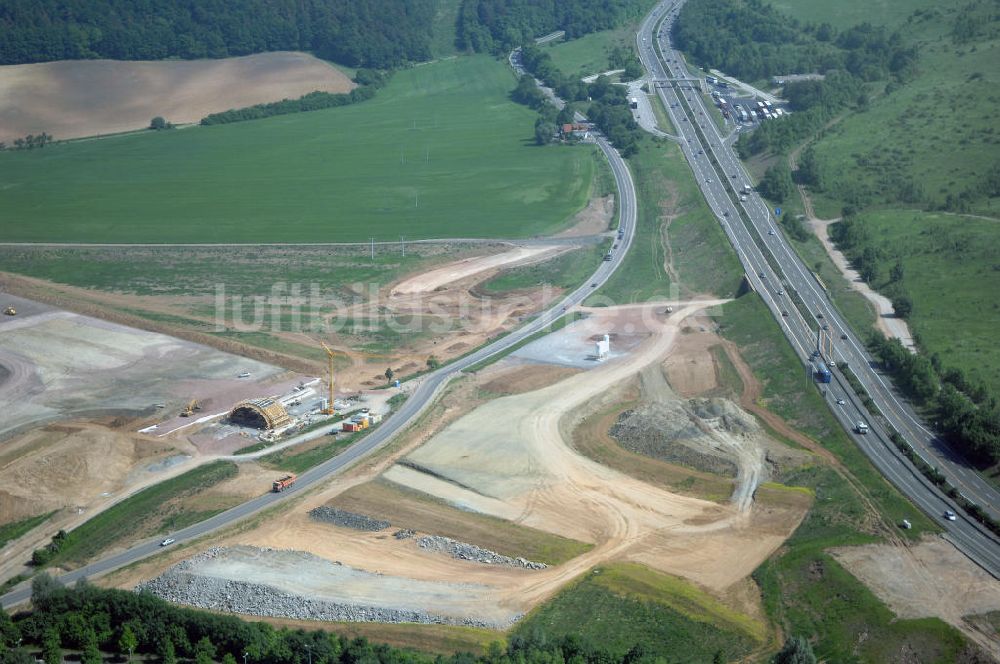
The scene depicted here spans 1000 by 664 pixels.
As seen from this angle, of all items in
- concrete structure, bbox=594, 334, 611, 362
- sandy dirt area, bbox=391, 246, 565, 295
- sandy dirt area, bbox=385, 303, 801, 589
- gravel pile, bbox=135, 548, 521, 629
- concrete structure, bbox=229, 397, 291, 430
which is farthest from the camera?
sandy dirt area, bbox=391, 246, 565, 295

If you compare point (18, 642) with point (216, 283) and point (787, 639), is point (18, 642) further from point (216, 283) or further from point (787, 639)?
point (216, 283)

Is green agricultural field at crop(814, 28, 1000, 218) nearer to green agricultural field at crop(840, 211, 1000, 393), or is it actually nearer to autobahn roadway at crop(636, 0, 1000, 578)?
green agricultural field at crop(840, 211, 1000, 393)

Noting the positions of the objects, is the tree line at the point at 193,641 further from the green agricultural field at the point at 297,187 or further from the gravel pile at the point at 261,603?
the green agricultural field at the point at 297,187

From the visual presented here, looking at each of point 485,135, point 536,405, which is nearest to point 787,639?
point 536,405

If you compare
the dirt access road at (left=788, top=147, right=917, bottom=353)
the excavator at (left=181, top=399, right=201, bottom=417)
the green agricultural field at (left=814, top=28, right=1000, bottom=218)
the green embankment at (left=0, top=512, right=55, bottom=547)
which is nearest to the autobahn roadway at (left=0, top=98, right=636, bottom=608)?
the green embankment at (left=0, top=512, right=55, bottom=547)

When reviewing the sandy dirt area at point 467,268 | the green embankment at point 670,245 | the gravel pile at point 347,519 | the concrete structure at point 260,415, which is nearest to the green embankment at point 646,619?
the gravel pile at point 347,519

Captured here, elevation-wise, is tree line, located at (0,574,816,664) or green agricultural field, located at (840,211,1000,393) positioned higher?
green agricultural field, located at (840,211,1000,393)
